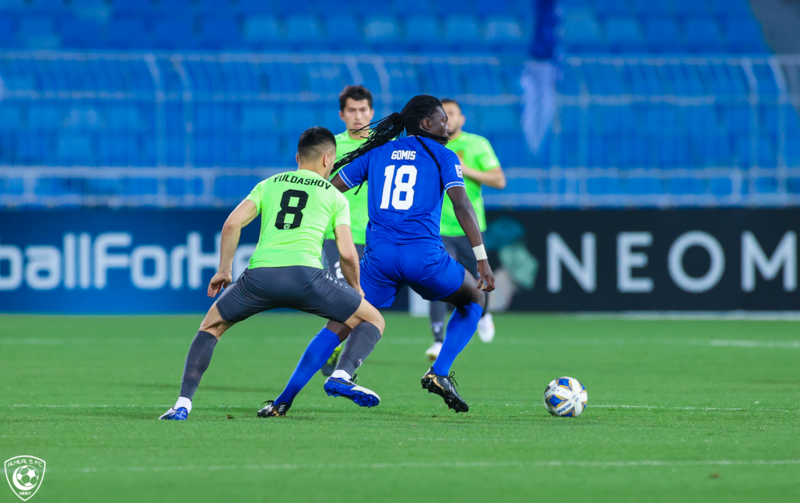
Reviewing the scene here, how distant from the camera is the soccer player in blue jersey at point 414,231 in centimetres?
683

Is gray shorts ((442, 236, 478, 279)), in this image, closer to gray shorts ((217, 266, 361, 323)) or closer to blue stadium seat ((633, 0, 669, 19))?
gray shorts ((217, 266, 361, 323))

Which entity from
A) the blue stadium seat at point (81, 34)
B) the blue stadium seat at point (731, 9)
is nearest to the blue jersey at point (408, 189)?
the blue stadium seat at point (81, 34)

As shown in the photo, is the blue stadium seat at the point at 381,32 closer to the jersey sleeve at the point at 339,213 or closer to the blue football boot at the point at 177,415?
the jersey sleeve at the point at 339,213

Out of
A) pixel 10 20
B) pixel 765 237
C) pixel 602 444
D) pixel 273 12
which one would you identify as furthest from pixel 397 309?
pixel 602 444

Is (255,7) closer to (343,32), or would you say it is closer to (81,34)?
(343,32)

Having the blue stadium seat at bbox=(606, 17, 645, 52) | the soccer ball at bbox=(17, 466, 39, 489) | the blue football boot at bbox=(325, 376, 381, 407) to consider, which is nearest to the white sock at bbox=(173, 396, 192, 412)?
the blue football boot at bbox=(325, 376, 381, 407)

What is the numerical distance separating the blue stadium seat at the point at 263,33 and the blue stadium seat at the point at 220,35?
175 mm

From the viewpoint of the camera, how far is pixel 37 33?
741 inches

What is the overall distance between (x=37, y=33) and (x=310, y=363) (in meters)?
13.8

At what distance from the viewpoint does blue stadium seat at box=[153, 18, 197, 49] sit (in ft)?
62.5

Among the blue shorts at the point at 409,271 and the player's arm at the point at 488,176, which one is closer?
the blue shorts at the point at 409,271

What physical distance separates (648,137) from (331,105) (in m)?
4.78

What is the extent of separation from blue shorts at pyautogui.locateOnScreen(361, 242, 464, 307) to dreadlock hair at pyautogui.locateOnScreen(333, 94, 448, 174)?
25.6 inches

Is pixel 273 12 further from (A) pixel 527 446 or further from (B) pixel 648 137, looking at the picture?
(A) pixel 527 446
